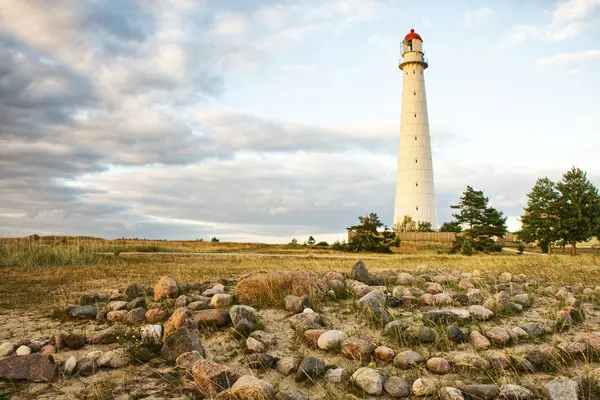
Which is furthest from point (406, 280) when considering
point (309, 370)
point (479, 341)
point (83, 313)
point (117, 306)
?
point (83, 313)

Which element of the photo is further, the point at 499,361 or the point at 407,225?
the point at 407,225

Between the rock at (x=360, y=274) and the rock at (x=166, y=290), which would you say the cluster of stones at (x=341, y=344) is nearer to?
the rock at (x=166, y=290)

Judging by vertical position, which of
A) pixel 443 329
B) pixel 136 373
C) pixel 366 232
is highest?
pixel 366 232

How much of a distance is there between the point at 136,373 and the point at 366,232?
3297 cm

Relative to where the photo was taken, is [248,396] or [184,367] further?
[184,367]

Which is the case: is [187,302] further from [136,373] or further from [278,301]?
[136,373]

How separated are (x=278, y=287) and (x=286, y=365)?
10.5ft

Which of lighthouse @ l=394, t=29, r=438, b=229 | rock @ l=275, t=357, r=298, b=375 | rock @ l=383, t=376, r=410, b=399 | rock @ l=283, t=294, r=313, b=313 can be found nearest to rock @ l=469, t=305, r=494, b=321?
rock @ l=283, t=294, r=313, b=313

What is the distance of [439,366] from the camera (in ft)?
18.1

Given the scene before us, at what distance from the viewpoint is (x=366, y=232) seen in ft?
124

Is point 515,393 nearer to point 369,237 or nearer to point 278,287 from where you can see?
point 278,287

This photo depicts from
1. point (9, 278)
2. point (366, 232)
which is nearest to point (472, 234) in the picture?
point (366, 232)

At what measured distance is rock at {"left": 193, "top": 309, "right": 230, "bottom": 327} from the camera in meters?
7.30

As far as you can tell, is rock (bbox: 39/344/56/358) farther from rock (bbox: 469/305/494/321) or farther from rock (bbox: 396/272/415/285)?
rock (bbox: 396/272/415/285)
